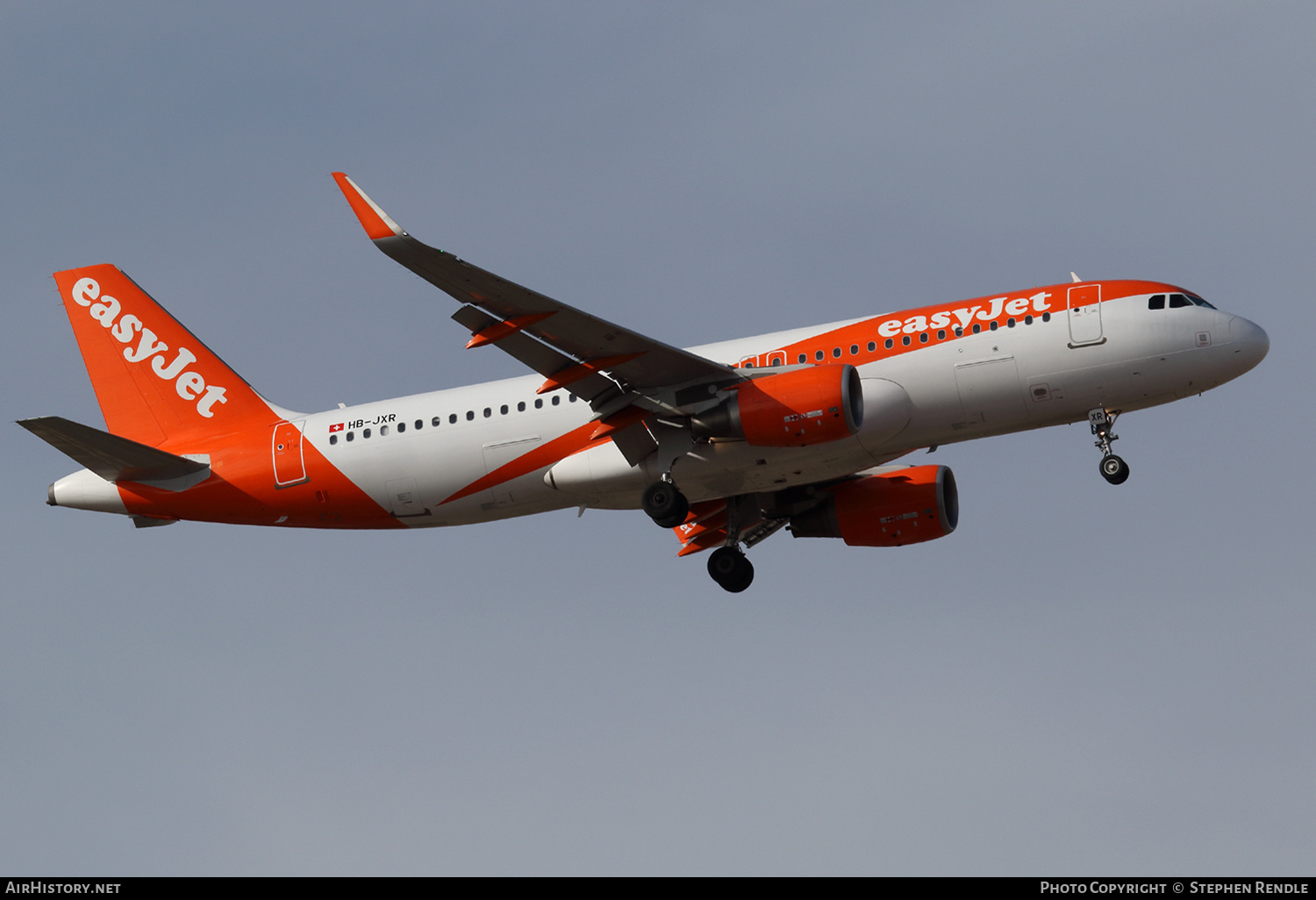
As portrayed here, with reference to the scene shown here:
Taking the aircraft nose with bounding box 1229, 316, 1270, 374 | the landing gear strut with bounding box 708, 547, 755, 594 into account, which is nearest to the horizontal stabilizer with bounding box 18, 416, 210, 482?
the landing gear strut with bounding box 708, 547, 755, 594

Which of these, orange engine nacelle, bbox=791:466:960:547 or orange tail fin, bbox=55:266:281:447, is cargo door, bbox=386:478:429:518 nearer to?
orange tail fin, bbox=55:266:281:447

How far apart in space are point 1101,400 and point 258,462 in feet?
66.4

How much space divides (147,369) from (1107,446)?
80.9ft

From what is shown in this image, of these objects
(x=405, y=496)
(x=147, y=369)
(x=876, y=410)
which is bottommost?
(x=405, y=496)

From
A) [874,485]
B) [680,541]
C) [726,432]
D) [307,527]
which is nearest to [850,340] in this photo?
[726,432]

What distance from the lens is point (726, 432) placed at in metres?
33.5

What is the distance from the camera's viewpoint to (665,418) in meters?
34.3

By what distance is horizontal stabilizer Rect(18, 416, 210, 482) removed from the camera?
35.0m

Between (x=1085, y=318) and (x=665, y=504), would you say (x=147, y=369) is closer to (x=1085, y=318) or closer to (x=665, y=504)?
(x=665, y=504)

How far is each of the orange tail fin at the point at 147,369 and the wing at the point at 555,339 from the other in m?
9.66

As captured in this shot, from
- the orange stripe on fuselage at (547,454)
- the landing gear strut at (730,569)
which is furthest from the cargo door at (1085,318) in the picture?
the orange stripe on fuselage at (547,454)

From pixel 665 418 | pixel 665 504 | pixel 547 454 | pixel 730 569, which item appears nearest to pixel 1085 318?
pixel 665 418

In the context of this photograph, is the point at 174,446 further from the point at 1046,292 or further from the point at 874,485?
the point at 1046,292

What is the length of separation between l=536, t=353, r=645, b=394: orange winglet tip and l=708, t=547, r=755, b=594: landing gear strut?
23.9 ft
